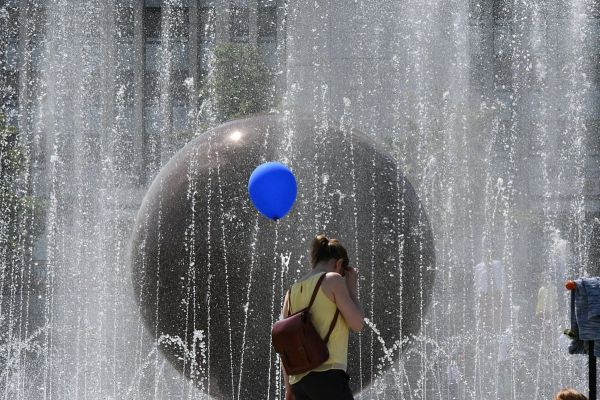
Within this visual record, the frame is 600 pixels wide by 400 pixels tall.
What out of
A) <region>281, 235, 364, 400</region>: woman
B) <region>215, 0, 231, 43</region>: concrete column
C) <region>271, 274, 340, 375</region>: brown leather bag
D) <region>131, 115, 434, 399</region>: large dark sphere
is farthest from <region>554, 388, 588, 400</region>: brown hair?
<region>215, 0, 231, 43</region>: concrete column

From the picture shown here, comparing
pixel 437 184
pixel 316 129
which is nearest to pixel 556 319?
pixel 437 184

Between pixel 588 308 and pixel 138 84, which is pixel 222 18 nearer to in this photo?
pixel 138 84

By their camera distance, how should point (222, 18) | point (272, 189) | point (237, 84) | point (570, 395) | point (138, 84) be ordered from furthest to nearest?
point (222, 18)
point (138, 84)
point (237, 84)
point (272, 189)
point (570, 395)

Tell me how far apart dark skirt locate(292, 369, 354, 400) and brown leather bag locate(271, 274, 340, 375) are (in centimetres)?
5

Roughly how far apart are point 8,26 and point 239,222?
31.2 meters

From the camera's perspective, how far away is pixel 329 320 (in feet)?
12.9

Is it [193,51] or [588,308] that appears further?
[193,51]

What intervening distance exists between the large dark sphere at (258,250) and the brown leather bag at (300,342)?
1.87m

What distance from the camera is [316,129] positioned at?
621 centimetres

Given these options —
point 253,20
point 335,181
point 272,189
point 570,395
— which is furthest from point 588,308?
point 253,20

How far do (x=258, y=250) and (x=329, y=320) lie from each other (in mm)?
1930

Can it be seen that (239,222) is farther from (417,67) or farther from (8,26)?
(8,26)

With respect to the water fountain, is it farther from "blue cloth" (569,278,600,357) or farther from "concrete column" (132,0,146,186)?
"blue cloth" (569,278,600,357)

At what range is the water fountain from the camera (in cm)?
600
